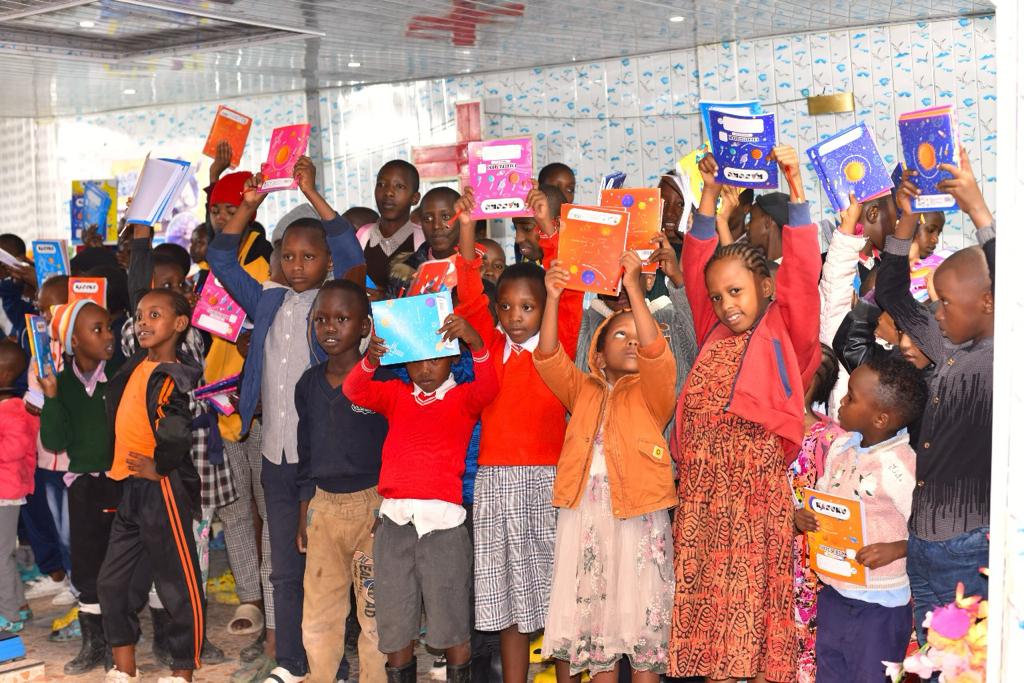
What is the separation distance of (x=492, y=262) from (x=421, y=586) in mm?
1622

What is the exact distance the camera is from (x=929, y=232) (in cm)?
459

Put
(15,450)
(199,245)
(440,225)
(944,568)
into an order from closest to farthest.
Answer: (944,568) → (440,225) → (15,450) → (199,245)

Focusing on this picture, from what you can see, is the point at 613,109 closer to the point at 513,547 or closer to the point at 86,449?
the point at 86,449

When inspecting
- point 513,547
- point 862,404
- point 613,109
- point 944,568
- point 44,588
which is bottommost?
point 44,588

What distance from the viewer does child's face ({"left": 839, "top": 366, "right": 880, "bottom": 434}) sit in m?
3.49

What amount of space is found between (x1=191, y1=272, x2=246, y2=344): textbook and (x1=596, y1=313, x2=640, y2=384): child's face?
5.80 ft

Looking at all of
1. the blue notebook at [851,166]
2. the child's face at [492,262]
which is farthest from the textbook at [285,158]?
the blue notebook at [851,166]

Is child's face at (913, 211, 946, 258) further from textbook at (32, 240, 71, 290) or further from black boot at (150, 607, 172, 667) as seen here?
textbook at (32, 240, 71, 290)

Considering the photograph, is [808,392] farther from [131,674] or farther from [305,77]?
[305,77]

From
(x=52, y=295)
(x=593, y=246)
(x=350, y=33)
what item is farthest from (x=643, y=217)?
(x=350, y=33)

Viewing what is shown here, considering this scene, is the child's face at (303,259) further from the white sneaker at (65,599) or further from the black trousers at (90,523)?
the white sneaker at (65,599)

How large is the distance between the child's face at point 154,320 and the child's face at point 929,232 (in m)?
2.92

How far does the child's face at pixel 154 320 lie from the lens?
15.3 ft

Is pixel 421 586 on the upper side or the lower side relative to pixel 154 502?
lower
